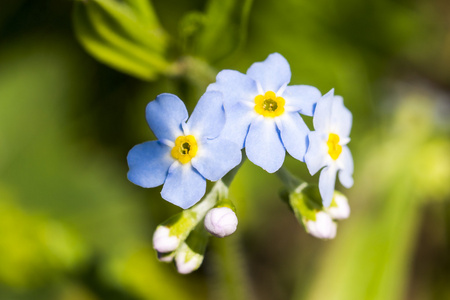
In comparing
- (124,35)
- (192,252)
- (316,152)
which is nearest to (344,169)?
(316,152)

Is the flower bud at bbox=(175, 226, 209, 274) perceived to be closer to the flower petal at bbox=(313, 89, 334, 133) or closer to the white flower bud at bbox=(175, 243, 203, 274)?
the white flower bud at bbox=(175, 243, 203, 274)

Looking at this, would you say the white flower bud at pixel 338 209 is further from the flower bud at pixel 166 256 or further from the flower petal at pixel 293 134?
the flower bud at pixel 166 256

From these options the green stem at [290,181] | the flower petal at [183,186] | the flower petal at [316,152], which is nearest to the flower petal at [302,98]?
the flower petal at [316,152]

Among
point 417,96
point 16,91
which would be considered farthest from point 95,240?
point 417,96

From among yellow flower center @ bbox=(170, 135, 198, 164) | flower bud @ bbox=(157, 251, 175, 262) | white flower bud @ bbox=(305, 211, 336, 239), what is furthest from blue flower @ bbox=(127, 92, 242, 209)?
white flower bud @ bbox=(305, 211, 336, 239)

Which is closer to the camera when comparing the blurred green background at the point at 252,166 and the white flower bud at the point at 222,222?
the white flower bud at the point at 222,222

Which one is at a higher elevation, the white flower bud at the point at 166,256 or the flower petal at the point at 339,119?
the flower petal at the point at 339,119
